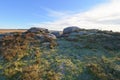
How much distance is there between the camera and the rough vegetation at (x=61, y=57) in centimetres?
1641

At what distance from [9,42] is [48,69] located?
808cm

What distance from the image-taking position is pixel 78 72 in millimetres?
16859

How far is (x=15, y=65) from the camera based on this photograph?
1777cm

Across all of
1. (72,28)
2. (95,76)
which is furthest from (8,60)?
(72,28)

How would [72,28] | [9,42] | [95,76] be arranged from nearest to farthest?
[95,76]
[9,42]
[72,28]

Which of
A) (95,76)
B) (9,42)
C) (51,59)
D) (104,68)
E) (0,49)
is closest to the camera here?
(95,76)

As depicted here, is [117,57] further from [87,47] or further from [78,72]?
[78,72]

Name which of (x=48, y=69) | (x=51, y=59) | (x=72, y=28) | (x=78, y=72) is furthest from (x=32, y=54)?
(x=72, y=28)

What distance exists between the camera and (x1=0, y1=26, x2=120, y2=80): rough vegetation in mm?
16406

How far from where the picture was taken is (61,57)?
19672 mm

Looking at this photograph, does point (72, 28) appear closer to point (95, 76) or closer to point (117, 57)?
point (117, 57)

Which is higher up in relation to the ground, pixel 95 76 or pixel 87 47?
pixel 87 47

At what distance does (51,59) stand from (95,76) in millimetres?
4456

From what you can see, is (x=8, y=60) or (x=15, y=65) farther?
(x=8, y=60)
